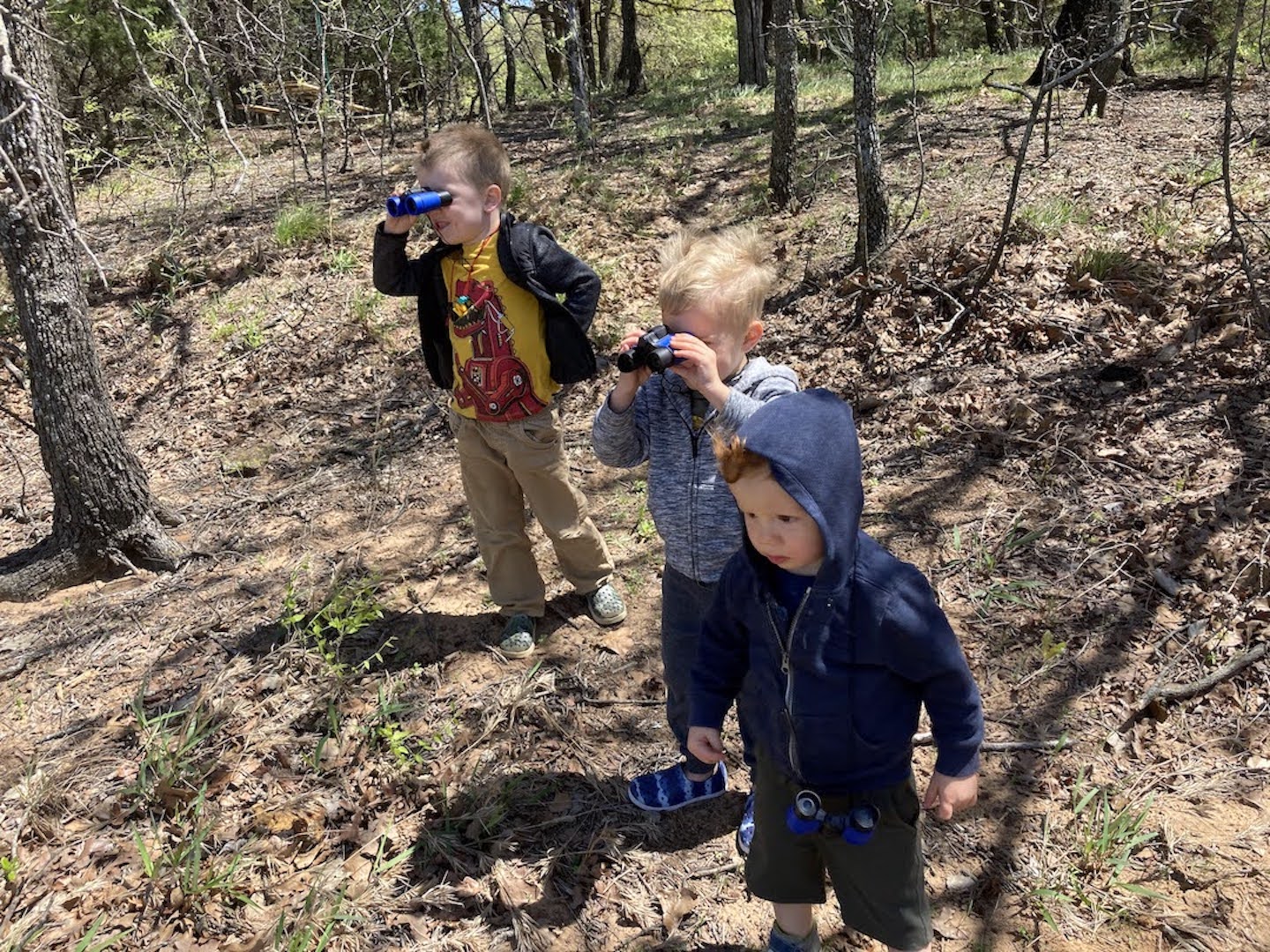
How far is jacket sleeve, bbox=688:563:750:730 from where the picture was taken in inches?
82.4

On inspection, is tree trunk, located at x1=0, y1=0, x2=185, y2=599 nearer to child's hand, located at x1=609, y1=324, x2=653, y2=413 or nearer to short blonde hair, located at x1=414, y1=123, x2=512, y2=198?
short blonde hair, located at x1=414, y1=123, x2=512, y2=198

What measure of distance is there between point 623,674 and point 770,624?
186 cm

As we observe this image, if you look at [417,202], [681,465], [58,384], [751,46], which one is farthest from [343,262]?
[751,46]

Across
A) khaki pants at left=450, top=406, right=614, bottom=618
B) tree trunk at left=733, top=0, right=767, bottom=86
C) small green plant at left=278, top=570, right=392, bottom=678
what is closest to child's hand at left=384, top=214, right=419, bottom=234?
khaki pants at left=450, top=406, right=614, bottom=618

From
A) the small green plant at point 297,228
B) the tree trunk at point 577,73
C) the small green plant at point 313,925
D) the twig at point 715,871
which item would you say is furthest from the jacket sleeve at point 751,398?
the tree trunk at point 577,73

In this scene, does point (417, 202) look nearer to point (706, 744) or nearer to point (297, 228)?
point (706, 744)

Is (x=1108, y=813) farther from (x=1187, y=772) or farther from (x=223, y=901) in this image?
(x=223, y=901)

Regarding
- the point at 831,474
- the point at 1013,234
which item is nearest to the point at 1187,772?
the point at 831,474

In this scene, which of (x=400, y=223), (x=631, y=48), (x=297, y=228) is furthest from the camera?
(x=631, y=48)

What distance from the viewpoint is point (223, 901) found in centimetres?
263

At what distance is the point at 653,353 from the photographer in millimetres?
2127

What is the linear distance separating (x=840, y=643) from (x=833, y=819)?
1.50ft

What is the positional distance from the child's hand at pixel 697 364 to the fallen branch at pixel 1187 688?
218cm

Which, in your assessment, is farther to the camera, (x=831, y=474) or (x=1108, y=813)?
(x=1108, y=813)
